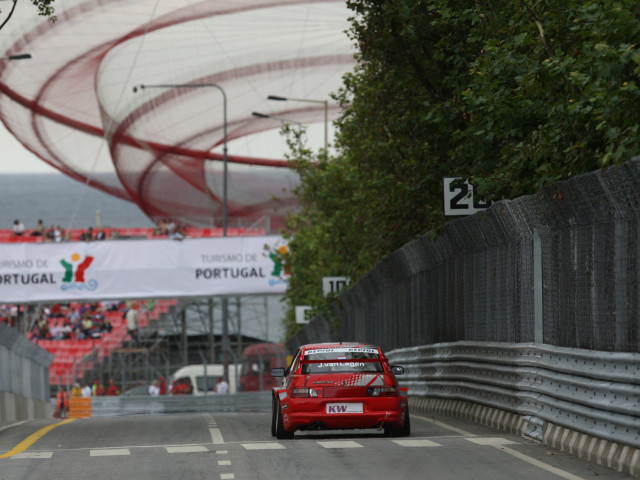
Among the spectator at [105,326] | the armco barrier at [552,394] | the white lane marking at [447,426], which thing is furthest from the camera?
the spectator at [105,326]

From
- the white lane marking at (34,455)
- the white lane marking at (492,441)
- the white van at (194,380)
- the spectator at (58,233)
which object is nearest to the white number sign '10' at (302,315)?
the white van at (194,380)

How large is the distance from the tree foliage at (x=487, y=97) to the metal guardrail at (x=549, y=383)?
193 centimetres

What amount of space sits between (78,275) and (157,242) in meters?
3.63

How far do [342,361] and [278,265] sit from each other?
145 feet

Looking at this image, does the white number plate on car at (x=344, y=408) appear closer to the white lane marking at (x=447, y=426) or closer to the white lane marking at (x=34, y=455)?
the white lane marking at (x=447, y=426)

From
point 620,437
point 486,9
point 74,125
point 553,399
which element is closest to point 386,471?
point 620,437

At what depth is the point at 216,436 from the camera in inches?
675

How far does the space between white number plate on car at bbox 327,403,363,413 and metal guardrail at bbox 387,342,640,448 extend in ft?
6.13

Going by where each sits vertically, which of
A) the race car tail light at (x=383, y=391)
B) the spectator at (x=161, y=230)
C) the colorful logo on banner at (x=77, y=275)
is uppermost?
the spectator at (x=161, y=230)

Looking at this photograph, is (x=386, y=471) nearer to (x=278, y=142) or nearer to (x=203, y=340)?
(x=203, y=340)

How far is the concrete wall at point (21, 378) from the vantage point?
32.5 meters

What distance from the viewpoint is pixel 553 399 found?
47.4 feet

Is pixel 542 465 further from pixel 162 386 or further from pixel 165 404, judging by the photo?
pixel 162 386

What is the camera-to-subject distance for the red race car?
15969 millimetres
